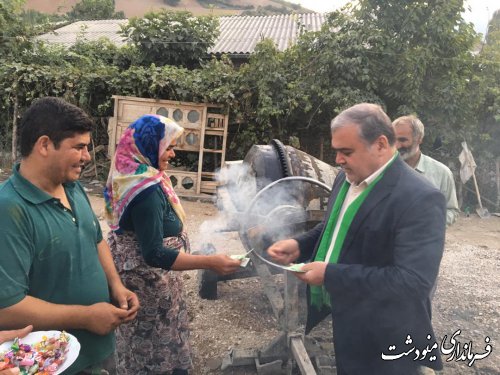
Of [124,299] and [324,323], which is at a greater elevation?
[124,299]

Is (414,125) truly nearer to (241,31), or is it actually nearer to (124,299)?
(124,299)

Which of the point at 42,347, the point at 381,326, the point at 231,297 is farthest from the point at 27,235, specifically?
the point at 231,297

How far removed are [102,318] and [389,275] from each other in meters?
1.25

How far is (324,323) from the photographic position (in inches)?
155

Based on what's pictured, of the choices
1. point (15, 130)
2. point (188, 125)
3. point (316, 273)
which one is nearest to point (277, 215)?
point (316, 273)

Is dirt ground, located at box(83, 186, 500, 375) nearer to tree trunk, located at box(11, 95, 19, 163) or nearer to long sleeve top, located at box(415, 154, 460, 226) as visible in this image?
long sleeve top, located at box(415, 154, 460, 226)

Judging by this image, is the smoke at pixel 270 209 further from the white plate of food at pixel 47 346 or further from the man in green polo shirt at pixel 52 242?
the white plate of food at pixel 47 346

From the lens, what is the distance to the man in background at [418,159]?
311 cm

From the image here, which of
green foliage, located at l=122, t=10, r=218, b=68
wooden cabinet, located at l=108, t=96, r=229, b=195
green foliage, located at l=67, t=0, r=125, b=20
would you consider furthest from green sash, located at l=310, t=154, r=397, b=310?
green foliage, located at l=67, t=0, r=125, b=20

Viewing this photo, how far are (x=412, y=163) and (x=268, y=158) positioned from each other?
1218 mm

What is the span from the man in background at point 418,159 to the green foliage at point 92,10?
2352 cm

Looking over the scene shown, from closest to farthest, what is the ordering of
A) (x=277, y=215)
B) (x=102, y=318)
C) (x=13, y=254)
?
(x=13, y=254) < (x=102, y=318) < (x=277, y=215)

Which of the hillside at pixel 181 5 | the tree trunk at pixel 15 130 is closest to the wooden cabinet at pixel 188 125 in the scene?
the tree trunk at pixel 15 130

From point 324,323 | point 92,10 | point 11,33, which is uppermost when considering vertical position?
point 92,10
